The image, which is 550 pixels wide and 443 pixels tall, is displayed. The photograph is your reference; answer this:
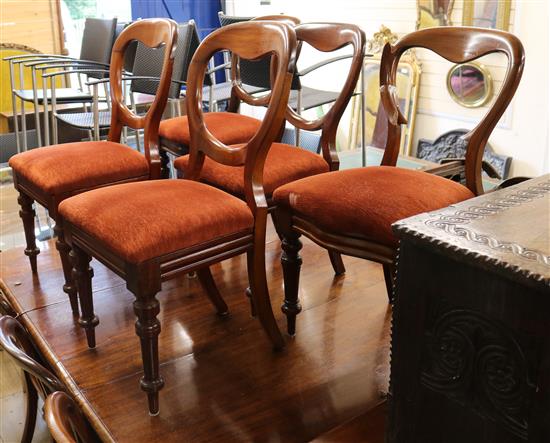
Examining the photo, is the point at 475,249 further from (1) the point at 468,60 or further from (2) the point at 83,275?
(2) the point at 83,275

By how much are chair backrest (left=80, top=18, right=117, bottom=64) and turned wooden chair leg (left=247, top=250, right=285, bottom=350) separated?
2533mm

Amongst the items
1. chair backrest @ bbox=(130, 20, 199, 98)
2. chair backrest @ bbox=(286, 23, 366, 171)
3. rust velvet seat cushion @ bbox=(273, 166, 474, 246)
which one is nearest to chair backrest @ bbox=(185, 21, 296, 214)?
rust velvet seat cushion @ bbox=(273, 166, 474, 246)

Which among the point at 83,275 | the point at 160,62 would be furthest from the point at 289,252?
the point at 160,62

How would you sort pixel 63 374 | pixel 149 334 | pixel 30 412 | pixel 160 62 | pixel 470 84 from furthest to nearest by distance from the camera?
pixel 470 84 → pixel 160 62 → pixel 30 412 → pixel 63 374 → pixel 149 334

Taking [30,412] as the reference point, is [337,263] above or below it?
above

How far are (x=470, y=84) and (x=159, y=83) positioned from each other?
2.41 m

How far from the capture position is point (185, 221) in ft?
4.58

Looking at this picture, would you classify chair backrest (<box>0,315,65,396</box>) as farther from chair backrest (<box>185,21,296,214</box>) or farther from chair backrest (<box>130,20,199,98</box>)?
chair backrest (<box>130,20,199,98</box>)

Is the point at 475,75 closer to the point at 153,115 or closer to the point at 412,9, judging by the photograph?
the point at 412,9

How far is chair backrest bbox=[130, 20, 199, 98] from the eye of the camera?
288cm

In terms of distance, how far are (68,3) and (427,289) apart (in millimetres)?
5330

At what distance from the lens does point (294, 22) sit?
7.76 ft

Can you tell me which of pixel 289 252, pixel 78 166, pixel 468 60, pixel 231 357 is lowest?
pixel 231 357

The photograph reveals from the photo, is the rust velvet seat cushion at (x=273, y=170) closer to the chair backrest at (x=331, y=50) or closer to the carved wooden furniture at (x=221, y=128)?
the chair backrest at (x=331, y=50)
